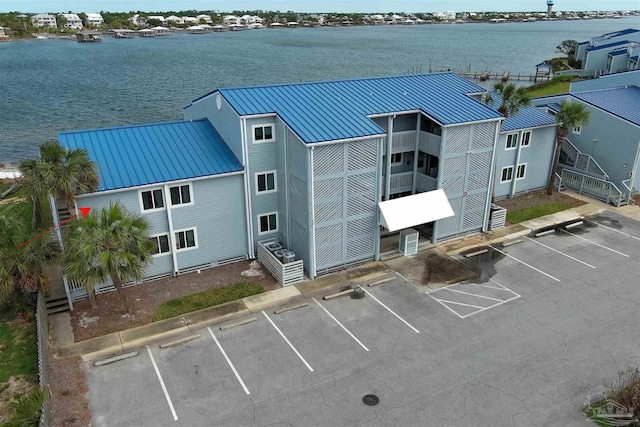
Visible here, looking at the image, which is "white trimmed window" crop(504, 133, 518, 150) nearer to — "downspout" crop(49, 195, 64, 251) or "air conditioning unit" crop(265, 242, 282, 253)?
"air conditioning unit" crop(265, 242, 282, 253)

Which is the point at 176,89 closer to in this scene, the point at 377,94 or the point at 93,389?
the point at 377,94

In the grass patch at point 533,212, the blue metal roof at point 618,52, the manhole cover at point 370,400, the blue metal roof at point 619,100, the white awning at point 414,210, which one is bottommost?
the manhole cover at point 370,400

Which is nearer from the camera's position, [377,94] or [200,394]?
[200,394]

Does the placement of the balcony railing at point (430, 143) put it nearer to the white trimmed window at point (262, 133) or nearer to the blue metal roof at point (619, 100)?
the white trimmed window at point (262, 133)

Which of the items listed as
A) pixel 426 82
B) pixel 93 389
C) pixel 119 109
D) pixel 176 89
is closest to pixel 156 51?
pixel 176 89

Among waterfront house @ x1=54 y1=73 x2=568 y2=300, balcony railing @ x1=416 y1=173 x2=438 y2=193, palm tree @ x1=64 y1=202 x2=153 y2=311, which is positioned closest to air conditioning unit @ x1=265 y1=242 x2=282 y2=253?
waterfront house @ x1=54 y1=73 x2=568 y2=300

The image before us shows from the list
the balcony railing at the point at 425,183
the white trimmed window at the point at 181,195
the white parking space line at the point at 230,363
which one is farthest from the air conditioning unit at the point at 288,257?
the balcony railing at the point at 425,183
